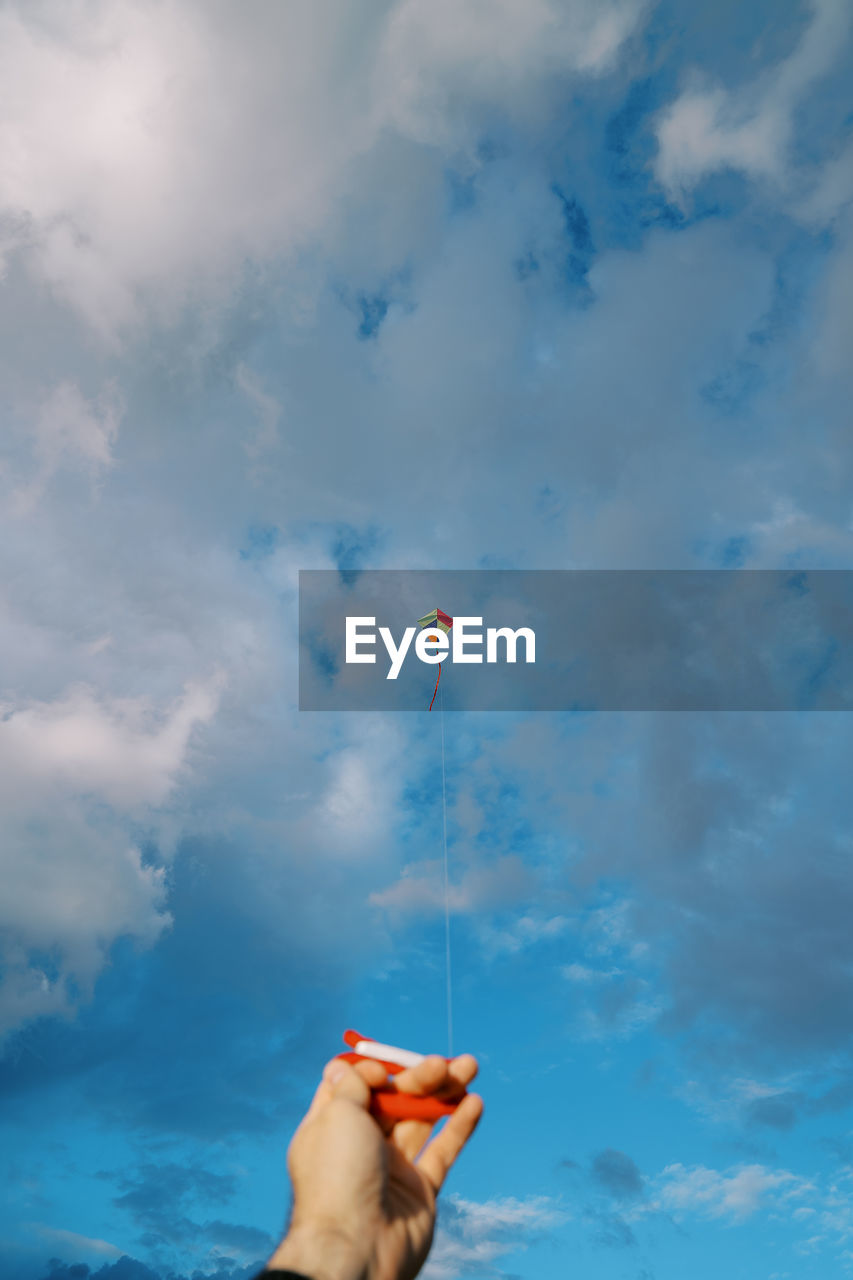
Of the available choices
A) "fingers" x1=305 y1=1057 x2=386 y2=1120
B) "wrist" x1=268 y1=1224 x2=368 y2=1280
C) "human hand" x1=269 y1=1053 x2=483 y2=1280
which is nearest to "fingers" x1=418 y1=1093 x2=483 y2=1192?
"human hand" x1=269 y1=1053 x2=483 y2=1280

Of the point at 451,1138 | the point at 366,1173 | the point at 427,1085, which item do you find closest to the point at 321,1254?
the point at 366,1173

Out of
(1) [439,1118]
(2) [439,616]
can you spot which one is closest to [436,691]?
(2) [439,616]

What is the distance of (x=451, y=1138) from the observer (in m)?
6.77

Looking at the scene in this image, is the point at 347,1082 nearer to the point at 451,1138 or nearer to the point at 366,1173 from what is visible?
the point at 366,1173

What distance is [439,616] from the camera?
38156 mm

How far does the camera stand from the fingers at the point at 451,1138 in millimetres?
6621

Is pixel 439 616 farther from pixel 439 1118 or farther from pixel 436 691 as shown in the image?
pixel 439 1118

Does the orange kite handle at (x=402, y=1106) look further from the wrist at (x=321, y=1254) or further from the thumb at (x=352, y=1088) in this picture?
the wrist at (x=321, y=1254)

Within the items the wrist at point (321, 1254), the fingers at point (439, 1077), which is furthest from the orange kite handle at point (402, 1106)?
the wrist at point (321, 1254)

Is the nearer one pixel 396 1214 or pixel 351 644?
pixel 396 1214

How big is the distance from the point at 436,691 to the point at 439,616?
3451 mm

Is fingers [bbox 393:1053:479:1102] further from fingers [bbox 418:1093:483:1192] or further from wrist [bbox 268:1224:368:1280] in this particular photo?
wrist [bbox 268:1224:368:1280]

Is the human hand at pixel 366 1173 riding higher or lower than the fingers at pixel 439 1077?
lower

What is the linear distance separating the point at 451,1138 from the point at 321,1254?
1716 millimetres
